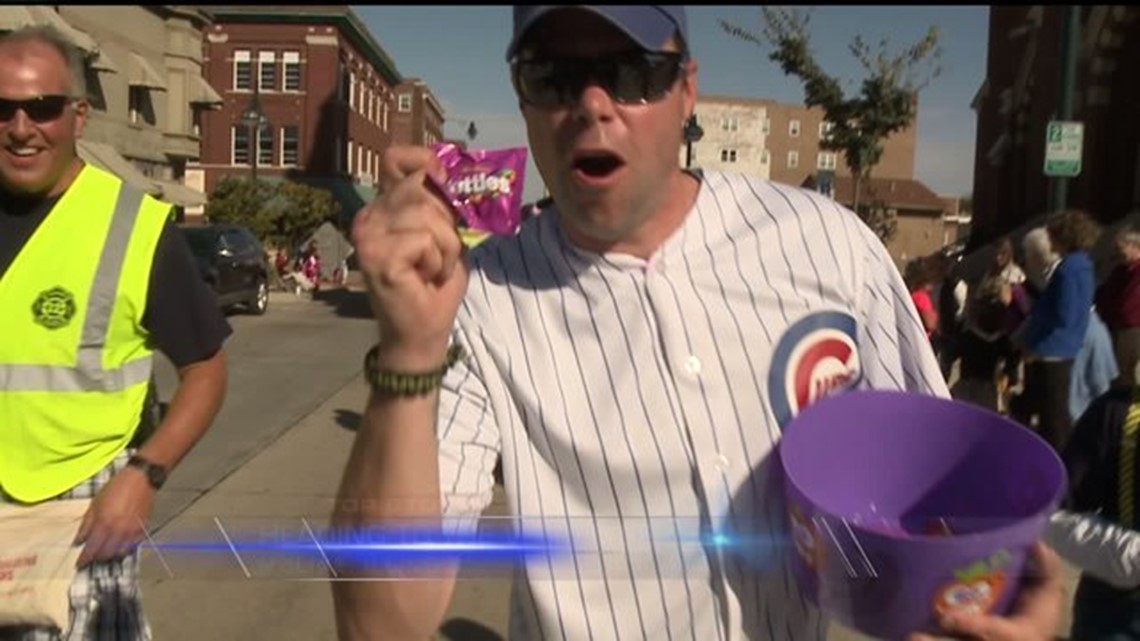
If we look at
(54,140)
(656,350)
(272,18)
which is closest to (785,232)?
→ (656,350)

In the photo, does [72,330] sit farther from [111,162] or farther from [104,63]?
[104,63]

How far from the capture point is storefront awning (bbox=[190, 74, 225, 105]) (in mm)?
1283

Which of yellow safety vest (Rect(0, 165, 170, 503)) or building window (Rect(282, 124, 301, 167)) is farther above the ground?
building window (Rect(282, 124, 301, 167))

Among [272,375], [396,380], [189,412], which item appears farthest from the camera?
[272,375]

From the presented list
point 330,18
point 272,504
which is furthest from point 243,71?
point 272,504

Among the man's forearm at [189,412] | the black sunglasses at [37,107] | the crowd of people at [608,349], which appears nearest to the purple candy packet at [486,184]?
the crowd of people at [608,349]

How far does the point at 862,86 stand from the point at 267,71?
26.2 inches

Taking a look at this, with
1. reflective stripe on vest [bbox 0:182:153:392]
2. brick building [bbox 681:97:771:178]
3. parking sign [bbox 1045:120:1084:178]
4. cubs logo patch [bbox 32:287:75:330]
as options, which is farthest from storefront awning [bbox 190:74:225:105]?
parking sign [bbox 1045:120:1084:178]

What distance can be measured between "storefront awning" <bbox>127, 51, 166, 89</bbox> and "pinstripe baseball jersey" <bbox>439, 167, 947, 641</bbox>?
17.1 inches

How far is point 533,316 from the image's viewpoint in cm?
113

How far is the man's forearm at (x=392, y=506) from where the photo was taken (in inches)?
36.9

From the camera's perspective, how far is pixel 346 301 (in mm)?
Result: 1198

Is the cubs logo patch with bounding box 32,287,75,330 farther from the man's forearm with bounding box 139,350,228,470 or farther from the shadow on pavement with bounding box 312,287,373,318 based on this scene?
the shadow on pavement with bounding box 312,287,373,318
